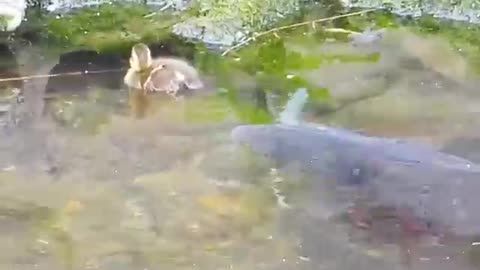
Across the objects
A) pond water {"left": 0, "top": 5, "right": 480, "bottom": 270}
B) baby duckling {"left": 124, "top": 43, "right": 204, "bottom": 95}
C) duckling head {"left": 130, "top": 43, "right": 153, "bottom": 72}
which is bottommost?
pond water {"left": 0, "top": 5, "right": 480, "bottom": 270}

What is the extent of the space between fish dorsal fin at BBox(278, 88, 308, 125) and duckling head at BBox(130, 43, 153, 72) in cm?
60

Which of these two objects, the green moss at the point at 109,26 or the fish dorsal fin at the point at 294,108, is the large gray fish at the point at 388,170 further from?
the green moss at the point at 109,26

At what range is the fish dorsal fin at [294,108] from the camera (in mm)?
3062

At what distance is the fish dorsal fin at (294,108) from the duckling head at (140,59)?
1.97 ft

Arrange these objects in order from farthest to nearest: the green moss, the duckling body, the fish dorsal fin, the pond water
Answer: the green moss
the duckling body
the fish dorsal fin
the pond water

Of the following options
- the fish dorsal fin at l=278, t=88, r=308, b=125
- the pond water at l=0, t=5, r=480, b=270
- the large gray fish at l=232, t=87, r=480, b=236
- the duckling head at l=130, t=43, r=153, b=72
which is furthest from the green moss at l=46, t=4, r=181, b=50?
the large gray fish at l=232, t=87, r=480, b=236

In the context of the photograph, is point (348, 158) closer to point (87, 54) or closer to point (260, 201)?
point (260, 201)

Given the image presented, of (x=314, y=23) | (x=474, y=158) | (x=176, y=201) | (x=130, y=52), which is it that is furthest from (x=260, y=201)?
(x=314, y=23)

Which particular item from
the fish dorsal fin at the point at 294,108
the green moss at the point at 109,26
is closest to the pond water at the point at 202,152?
the fish dorsal fin at the point at 294,108

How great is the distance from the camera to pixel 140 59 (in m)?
3.58

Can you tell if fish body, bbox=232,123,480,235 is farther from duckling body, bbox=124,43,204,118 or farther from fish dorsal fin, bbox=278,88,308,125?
duckling body, bbox=124,43,204,118

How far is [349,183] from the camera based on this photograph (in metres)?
2.54

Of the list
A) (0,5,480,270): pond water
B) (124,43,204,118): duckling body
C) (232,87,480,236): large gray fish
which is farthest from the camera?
(124,43,204,118): duckling body

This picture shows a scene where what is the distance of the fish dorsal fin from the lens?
3.06 meters
